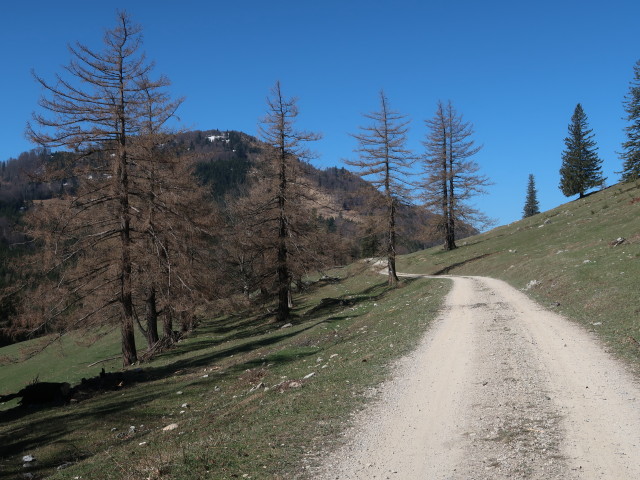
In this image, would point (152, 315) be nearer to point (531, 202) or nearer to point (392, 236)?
point (392, 236)

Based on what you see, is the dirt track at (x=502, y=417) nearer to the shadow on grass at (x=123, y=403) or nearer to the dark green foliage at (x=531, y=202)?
the shadow on grass at (x=123, y=403)

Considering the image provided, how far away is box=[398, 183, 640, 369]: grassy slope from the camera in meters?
12.6

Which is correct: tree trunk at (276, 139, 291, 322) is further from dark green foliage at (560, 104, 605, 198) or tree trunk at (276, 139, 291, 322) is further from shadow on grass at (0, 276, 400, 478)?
dark green foliage at (560, 104, 605, 198)

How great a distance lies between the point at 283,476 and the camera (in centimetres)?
550

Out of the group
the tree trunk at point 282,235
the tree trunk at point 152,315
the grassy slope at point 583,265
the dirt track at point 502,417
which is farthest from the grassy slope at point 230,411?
the grassy slope at point 583,265

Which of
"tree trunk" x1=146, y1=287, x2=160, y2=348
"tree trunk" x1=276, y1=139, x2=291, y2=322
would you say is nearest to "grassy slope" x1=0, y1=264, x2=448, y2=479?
"tree trunk" x1=146, y1=287, x2=160, y2=348

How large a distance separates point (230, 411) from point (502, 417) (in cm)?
559

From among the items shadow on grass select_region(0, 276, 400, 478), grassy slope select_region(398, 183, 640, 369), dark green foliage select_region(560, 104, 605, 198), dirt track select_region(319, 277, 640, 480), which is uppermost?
dark green foliage select_region(560, 104, 605, 198)

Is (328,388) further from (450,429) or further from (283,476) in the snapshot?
(283,476)

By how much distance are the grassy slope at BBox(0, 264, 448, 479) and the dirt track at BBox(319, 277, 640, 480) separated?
786 mm

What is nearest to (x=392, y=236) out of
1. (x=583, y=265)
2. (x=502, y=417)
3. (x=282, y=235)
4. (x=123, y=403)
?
(x=282, y=235)

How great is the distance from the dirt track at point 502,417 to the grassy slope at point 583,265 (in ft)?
5.14

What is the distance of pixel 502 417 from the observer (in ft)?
22.6

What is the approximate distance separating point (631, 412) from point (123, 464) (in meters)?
8.05
